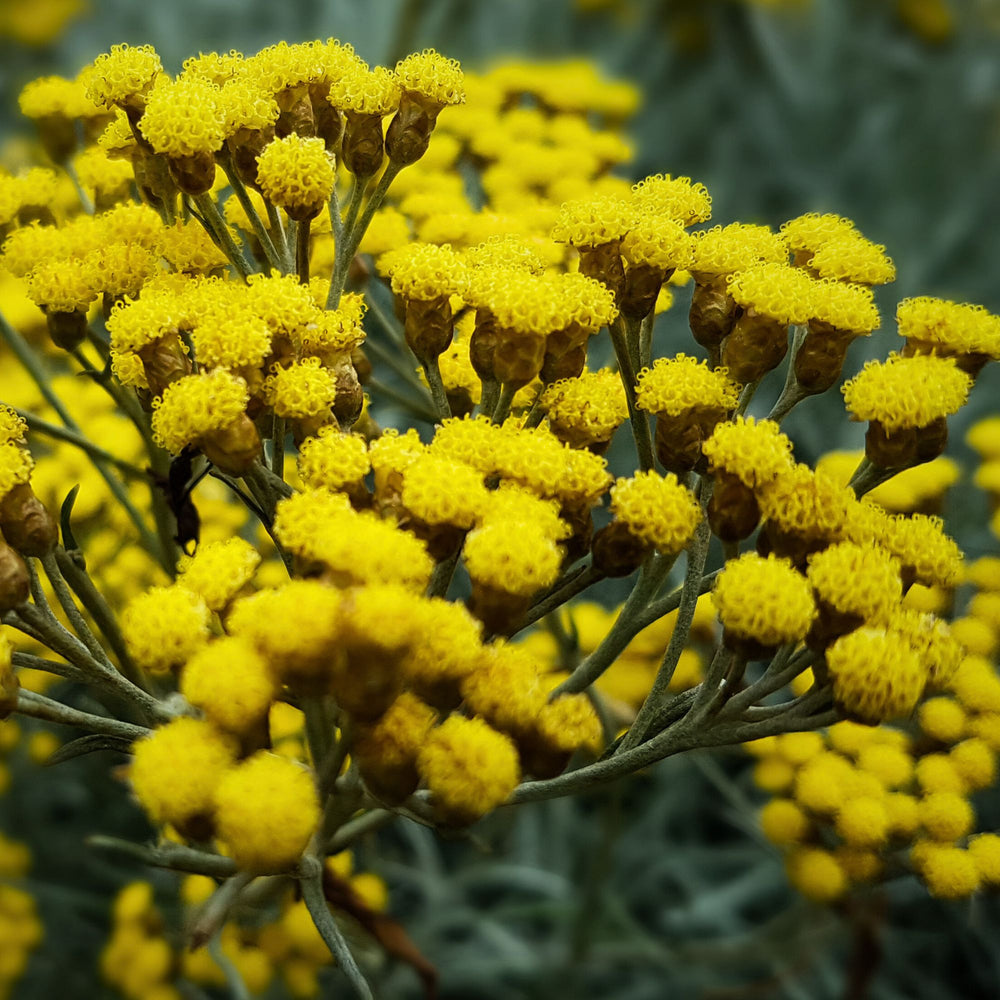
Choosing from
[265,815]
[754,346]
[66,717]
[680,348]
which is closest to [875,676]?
[754,346]

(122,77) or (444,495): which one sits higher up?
(122,77)

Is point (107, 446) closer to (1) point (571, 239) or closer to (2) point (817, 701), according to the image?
(1) point (571, 239)

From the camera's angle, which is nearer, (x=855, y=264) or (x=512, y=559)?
(x=512, y=559)

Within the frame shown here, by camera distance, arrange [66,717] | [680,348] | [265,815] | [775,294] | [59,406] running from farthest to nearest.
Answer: [680,348] → [59,406] → [775,294] → [66,717] → [265,815]

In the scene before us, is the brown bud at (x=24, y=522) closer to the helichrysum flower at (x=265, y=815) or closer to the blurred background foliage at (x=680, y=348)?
the helichrysum flower at (x=265, y=815)

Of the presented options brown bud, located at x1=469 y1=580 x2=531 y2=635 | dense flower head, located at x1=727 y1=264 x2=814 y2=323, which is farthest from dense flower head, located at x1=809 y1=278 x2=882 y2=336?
brown bud, located at x1=469 y1=580 x2=531 y2=635

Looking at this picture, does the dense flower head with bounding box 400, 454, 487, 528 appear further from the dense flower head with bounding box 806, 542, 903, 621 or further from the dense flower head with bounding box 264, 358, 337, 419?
the dense flower head with bounding box 806, 542, 903, 621

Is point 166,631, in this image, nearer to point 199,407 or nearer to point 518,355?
point 199,407

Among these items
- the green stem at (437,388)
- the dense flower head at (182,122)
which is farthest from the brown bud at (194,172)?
the green stem at (437,388)
